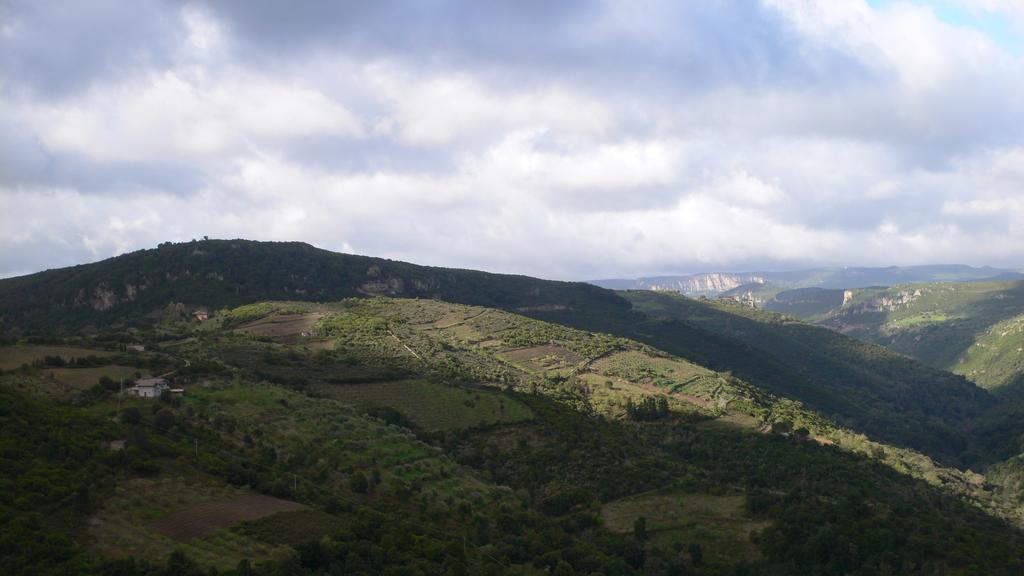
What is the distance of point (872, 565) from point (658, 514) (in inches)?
800

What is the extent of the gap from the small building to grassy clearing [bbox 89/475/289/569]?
23876mm

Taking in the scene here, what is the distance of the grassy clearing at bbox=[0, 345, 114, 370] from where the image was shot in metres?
75.4

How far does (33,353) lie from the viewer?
262 feet

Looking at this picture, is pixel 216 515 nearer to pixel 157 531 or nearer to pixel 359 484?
pixel 157 531

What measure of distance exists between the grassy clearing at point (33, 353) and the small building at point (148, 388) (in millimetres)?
14095

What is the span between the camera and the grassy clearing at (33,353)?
75375mm

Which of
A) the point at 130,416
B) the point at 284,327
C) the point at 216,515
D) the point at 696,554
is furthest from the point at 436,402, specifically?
the point at 284,327

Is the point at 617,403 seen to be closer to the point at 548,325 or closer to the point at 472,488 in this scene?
the point at 472,488

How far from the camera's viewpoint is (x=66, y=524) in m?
40.2

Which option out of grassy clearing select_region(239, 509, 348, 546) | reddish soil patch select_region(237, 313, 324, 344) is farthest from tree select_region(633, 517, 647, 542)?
reddish soil patch select_region(237, 313, 324, 344)

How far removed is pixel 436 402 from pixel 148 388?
34151 millimetres

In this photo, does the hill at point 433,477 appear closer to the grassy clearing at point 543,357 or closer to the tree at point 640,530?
the tree at point 640,530

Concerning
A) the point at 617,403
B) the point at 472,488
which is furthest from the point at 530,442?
the point at 617,403

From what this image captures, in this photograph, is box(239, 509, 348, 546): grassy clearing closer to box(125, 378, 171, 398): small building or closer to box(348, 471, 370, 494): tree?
box(348, 471, 370, 494): tree
